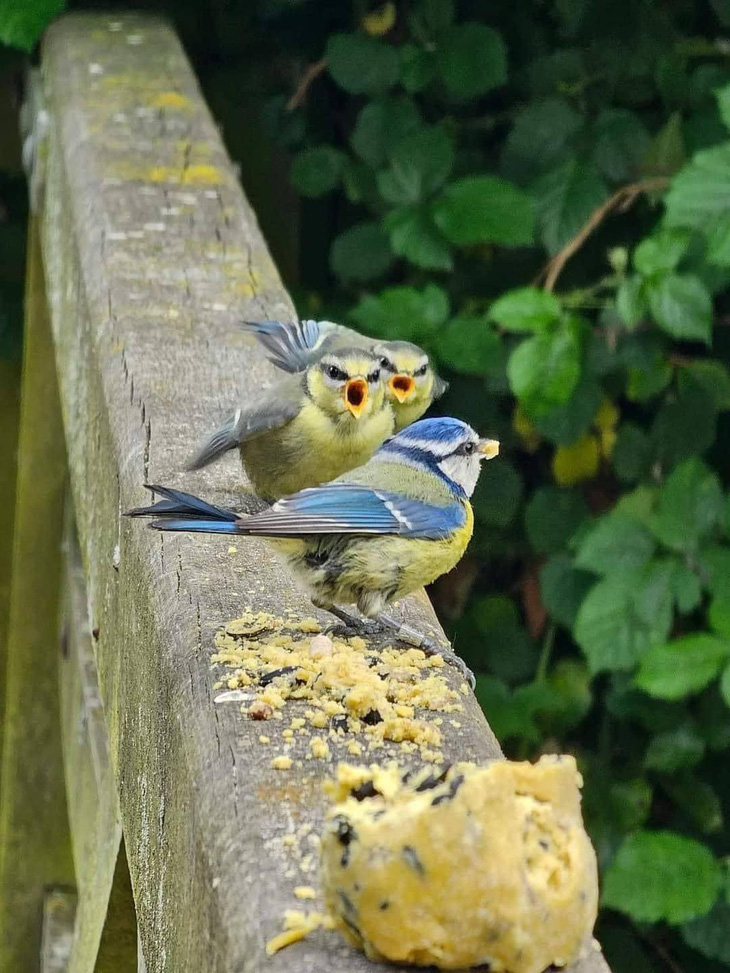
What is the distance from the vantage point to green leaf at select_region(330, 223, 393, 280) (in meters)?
2.99

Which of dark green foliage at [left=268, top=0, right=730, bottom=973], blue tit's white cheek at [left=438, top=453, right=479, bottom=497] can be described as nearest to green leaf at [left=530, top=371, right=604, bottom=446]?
dark green foliage at [left=268, top=0, right=730, bottom=973]

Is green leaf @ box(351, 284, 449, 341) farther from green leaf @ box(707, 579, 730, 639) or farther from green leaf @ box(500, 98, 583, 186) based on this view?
green leaf @ box(707, 579, 730, 639)

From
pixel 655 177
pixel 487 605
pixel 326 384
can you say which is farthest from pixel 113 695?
pixel 655 177

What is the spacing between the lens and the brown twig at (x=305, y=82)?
3.09 m

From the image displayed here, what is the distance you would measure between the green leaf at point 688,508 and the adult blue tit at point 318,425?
1.97 ft

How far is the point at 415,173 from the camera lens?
282 centimetres

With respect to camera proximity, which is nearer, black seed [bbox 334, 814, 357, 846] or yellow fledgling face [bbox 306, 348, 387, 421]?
black seed [bbox 334, 814, 357, 846]

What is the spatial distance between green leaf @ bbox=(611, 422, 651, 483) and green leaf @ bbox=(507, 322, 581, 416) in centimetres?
28

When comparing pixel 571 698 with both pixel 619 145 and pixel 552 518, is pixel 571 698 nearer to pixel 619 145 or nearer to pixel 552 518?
pixel 552 518

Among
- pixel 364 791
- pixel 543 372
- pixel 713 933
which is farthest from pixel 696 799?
pixel 364 791

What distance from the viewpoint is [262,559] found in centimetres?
158

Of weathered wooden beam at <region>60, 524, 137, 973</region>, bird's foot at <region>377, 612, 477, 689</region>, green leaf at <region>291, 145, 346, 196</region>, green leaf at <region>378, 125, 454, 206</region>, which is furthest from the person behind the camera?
green leaf at <region>291, 145, 346, 196</region>

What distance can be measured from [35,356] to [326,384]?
929mm

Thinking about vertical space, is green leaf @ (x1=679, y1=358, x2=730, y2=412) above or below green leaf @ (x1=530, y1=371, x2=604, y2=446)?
above
